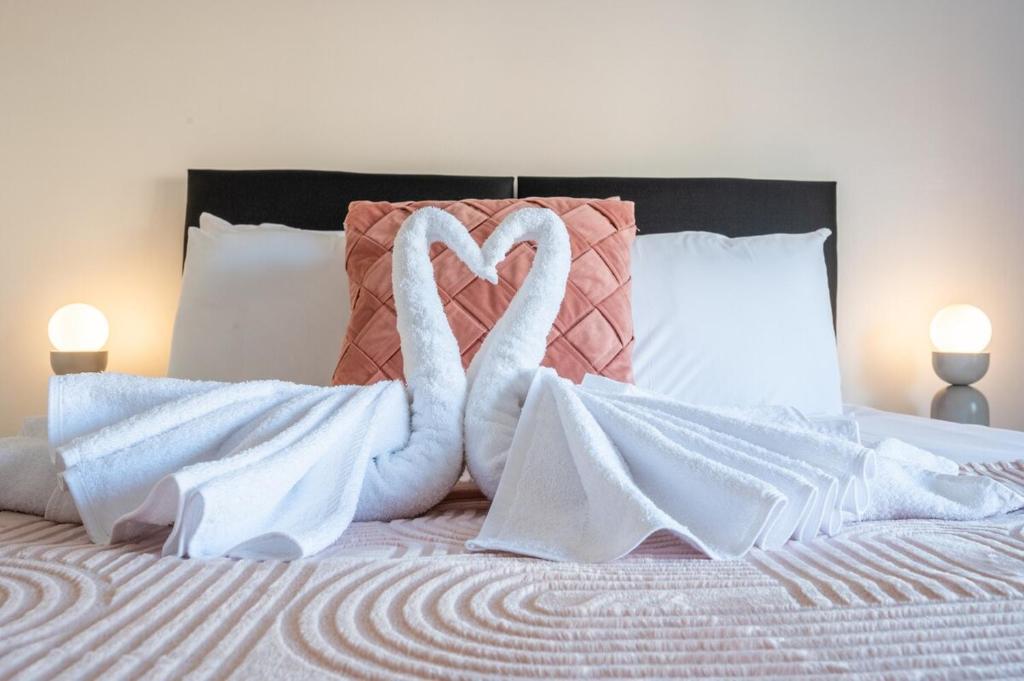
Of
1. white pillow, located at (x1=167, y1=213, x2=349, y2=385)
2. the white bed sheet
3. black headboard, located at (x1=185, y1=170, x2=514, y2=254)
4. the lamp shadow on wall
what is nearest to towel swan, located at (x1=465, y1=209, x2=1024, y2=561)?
the white bed sheet

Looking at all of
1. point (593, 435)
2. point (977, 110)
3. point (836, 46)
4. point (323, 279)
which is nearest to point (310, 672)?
point (593, 435)

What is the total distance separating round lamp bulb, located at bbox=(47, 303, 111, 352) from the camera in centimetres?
248

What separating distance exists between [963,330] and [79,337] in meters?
2.40

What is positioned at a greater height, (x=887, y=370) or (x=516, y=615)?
(x=516, y=615)

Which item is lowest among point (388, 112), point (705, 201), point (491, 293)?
point (491, 293)

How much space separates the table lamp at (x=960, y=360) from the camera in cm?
253

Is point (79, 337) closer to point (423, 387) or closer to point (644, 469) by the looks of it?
point (423, 387)

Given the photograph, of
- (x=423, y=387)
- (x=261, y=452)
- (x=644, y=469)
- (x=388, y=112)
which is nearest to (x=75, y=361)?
(x=388, y=112)

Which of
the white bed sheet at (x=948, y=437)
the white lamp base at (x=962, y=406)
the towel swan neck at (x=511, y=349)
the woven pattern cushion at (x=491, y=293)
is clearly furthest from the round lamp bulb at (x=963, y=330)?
the towel swan neck at (x=511, y=349)

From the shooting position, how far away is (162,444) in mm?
1060

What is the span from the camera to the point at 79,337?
2.48m

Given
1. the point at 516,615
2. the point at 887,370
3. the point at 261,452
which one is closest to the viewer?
the point at 516,615

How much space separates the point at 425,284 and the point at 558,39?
5.15 feet

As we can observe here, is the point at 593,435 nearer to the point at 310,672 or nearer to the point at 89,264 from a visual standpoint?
the point at 310,672
